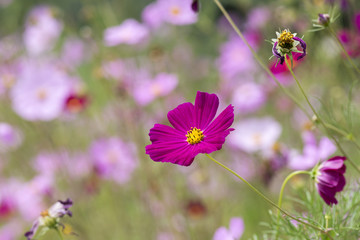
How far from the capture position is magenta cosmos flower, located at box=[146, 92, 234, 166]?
39 cm

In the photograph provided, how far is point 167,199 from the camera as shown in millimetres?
1110

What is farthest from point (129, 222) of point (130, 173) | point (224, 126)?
point (224, 126)

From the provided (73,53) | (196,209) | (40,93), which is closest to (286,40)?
(196,209)

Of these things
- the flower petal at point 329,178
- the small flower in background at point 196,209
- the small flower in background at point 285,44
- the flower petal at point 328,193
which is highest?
the small flower in background at point 196,209

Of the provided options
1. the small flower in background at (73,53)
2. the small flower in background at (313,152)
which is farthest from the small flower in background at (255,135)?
the small flower in background at (73,53)

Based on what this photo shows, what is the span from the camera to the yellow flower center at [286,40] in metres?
0.39

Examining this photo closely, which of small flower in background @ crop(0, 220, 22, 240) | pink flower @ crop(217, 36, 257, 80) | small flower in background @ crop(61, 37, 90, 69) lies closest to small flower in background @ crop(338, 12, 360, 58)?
pink flower @ crop(217, 36, 257, 80)

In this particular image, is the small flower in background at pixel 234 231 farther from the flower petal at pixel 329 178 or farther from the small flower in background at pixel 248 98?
the small flower in background at pixel 248 98

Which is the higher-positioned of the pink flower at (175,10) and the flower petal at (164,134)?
the pink flower at (175,10)

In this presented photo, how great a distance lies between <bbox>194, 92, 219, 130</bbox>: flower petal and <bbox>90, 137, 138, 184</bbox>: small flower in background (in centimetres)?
79

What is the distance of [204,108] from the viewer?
42 cm

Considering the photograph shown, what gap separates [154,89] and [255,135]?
280 millimetres

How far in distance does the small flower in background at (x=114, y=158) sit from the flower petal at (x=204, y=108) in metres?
0.79

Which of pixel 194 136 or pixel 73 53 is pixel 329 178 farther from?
pixel 73 53
